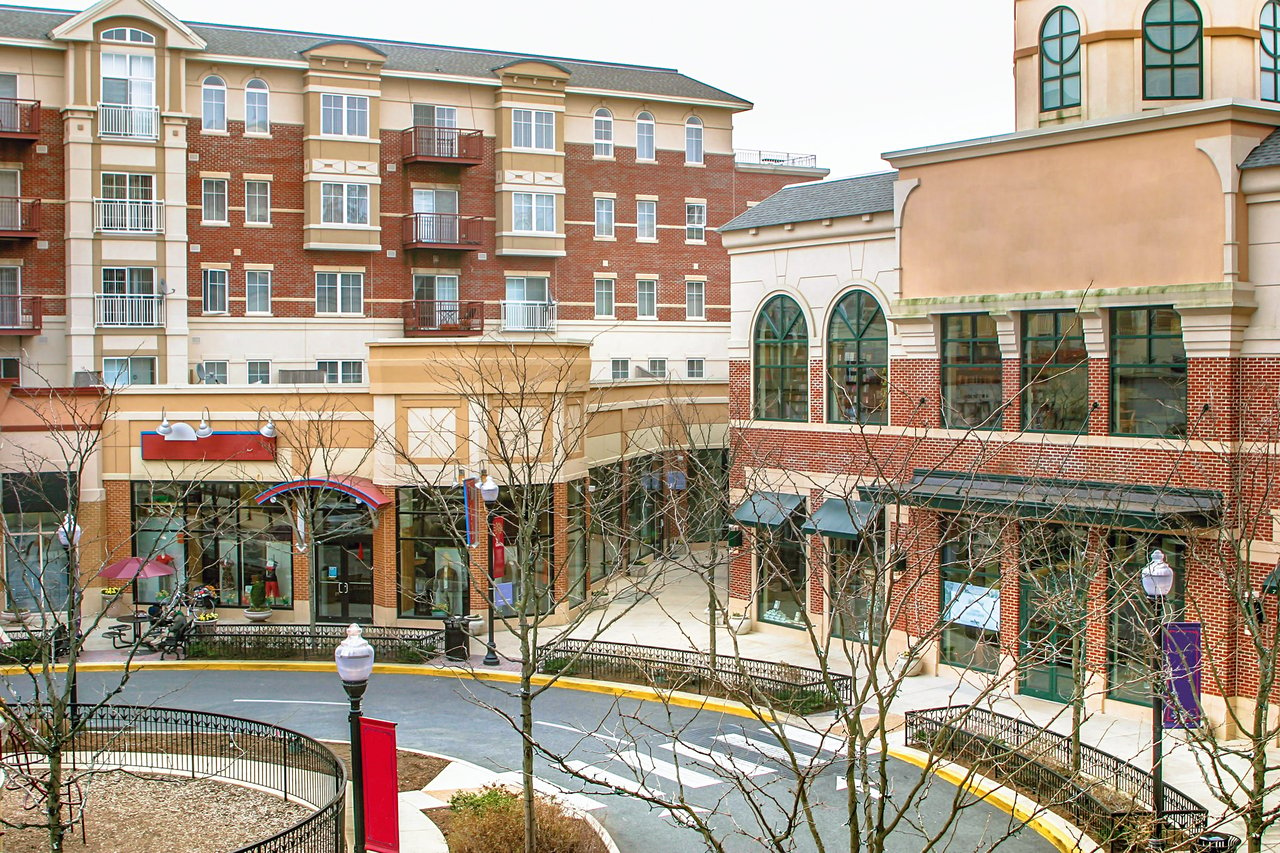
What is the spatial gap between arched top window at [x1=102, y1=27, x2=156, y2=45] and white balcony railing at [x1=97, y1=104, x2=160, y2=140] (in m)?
1.86

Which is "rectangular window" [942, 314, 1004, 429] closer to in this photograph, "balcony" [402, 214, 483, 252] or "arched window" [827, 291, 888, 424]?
"arched window" [827, 291, 888, 424]

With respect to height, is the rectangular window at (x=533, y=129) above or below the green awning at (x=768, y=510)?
above

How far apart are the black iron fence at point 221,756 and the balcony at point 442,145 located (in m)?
26.4

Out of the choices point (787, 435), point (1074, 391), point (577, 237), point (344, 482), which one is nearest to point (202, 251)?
point (577, 237)

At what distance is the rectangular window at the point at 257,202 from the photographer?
42366mm

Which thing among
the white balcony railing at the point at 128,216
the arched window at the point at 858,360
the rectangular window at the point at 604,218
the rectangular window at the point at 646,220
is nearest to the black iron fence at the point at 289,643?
the arched window at the point at 858,360

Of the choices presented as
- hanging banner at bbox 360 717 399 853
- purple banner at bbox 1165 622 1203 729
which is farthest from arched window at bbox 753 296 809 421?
hanging banner at bbox 360 717 399 853

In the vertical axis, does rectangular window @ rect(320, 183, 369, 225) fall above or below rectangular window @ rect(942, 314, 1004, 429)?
above

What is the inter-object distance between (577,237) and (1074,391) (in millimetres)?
25812

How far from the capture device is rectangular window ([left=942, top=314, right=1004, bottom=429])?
1002 inches

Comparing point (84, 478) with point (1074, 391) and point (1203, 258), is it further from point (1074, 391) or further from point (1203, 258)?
point (1203, 258)

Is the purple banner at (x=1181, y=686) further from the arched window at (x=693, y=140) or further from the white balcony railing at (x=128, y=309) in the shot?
the arched window at (x=693, y=140)

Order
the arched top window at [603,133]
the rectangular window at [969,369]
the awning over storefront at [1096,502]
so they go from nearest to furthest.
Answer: the awning over storefront at [1096,502] → the rectangular window at [969,369] → the arched top window at [603,133]

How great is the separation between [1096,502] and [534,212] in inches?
1078
